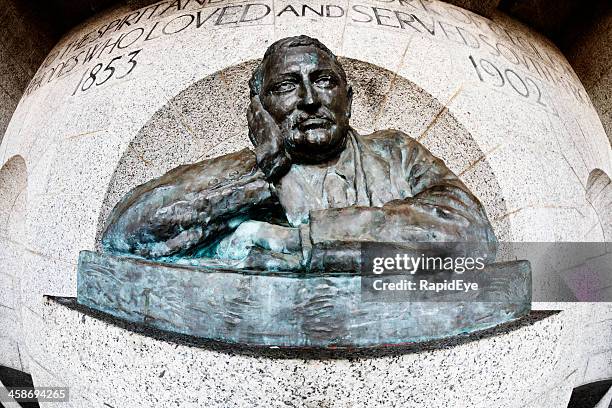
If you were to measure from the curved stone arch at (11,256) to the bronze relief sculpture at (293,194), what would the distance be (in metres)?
1.80

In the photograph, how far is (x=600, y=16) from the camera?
427 cm

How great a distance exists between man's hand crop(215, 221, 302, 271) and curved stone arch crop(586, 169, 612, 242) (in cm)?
240

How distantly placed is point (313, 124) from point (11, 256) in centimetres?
268

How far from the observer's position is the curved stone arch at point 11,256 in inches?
152

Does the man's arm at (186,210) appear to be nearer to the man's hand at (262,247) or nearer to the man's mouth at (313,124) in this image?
the man's hand at (262,247)

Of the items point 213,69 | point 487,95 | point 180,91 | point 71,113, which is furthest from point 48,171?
point 487,95

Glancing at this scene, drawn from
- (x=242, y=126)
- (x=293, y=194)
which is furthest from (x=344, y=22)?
(x=293, y=194)

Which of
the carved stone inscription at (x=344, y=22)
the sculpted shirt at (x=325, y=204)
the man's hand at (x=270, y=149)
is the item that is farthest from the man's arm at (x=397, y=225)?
the carved stone inscription at (x=344, y=22)

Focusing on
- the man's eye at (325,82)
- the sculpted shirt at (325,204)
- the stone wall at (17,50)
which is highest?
the man's eye at (325,82)

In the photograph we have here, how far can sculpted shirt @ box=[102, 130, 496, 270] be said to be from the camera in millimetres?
2121

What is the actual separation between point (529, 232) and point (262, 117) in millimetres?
1629

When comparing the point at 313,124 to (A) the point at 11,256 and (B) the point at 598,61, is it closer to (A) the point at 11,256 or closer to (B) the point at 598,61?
(A) the point at 11,256

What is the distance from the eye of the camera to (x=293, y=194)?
2439 mm

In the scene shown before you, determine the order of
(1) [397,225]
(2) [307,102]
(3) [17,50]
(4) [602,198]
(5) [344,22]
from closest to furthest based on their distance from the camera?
(1) [397,225] < (2) [307,102] < (5) [344,22] < (4) [602,198] < (3) [17,50]
